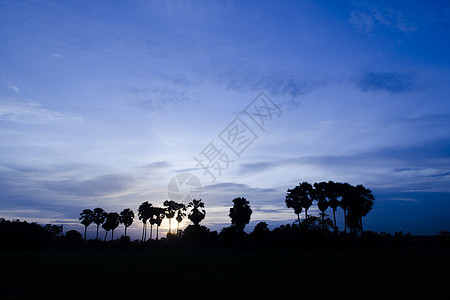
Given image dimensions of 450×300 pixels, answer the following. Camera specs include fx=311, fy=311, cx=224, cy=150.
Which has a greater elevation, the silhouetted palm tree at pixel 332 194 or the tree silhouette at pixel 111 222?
the silhouetted palm tree at pixel 332 194

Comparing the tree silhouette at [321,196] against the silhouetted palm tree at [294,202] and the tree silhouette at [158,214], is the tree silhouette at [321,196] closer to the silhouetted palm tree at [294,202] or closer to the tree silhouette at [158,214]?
the silhouetted palm tree at [294,202]

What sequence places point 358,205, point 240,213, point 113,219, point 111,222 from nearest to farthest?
point 358,205
point 240,213
point 111,222
point 113,219

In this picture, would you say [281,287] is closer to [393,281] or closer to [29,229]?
[393,281]

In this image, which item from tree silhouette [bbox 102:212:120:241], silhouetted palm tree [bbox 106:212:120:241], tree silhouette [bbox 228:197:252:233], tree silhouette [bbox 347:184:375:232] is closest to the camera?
tree silhouette [bbox 347:184:375:232]

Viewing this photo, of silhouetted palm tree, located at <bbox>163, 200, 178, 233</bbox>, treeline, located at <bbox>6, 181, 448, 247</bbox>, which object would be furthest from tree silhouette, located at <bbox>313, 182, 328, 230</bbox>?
silhouetted palm tree, located at <bbox>163, 200, 178, 233</bbox>

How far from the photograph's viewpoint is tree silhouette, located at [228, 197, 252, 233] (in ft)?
253

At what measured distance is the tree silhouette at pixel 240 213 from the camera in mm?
77125

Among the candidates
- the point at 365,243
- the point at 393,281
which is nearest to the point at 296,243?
the point at 365,243

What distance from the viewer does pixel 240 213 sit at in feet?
253

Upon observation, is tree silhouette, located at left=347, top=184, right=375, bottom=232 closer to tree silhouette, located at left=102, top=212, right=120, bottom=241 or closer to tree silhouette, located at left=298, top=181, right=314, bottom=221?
tree silhouette, located at left=298, top=181, right=314, bottom=221

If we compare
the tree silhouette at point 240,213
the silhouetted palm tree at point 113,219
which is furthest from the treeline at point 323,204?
the silhouetted palm tree at point 113,219

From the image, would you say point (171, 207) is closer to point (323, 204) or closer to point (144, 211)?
point (144, 211)

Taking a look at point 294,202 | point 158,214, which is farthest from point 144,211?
point 294,202

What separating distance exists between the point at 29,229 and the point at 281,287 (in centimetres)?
8539
